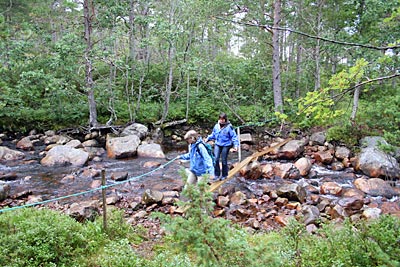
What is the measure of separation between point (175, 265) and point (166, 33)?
35.8 feet

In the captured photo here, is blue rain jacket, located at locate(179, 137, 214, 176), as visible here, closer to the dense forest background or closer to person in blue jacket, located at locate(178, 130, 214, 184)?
person in blue jacket, located at locate(178, 130, 214, 184)

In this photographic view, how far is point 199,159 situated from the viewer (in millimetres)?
6078

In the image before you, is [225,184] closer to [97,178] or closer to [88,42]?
[97,178]

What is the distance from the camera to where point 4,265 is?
3285mm

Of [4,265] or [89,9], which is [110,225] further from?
[89,9]

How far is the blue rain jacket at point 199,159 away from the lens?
596 centimetres

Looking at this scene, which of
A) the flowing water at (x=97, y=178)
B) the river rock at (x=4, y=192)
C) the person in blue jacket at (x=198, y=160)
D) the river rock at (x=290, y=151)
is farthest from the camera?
the river rock at (x=290, y=151)

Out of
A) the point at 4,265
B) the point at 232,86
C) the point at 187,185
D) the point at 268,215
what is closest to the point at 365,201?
the point at 268,215

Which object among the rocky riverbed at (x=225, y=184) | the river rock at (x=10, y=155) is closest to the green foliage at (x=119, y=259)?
the rocky riverbed at (x=225, y=184)

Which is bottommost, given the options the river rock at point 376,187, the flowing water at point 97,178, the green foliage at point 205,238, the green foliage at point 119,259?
the flowing water at point 97,178

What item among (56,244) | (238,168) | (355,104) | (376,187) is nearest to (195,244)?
(56,244)

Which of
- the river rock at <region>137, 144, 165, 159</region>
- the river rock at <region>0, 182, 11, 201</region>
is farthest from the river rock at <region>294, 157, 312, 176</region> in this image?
the river rock at <region>0, 182, 11, 201</region>

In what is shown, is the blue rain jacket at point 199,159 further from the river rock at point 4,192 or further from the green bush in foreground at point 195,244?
the river rock at point 4,192

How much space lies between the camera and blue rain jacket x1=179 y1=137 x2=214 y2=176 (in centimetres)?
596
